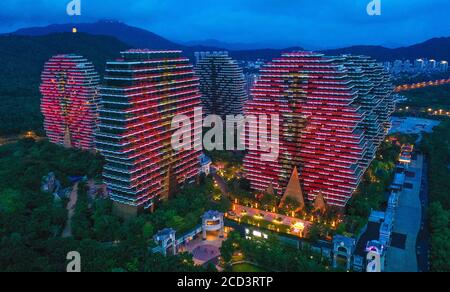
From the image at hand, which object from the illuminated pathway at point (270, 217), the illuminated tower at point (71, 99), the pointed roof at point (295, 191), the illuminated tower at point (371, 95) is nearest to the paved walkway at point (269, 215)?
the illuminated pathway at point (270, 217)

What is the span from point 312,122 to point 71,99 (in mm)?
102193

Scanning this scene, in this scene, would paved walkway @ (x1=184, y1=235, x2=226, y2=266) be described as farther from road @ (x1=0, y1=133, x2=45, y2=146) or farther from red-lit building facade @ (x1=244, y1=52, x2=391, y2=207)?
road @ (x1=0, y1=133, x2=45, y2=146)

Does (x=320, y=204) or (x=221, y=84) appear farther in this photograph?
(x=221, y=84)

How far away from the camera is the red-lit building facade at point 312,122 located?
98938 mm

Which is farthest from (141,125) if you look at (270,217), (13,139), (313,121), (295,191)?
(13,139)

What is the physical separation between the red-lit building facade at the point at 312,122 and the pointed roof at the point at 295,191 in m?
4.77

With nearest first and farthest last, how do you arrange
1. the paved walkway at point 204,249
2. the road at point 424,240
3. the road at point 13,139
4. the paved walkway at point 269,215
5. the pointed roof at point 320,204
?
1. the road at point 424,240
2. the paved walkway at point 204,249
3. the paved walkway at point 269,215
4. the pointed roof at point 320,204
5. the road at point 13,139

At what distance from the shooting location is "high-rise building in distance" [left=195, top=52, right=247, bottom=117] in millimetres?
185375

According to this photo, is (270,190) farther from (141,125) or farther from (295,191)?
(141,125)

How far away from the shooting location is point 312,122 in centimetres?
10281

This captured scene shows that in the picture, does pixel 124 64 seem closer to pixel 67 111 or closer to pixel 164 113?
pixel 164 113

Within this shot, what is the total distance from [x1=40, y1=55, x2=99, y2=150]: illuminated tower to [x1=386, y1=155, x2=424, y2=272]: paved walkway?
11628cm

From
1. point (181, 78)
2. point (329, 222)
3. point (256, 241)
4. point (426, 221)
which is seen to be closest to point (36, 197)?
point (181, 78)

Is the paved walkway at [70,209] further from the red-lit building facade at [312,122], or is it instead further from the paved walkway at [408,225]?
the paved walkway at [408,225]
